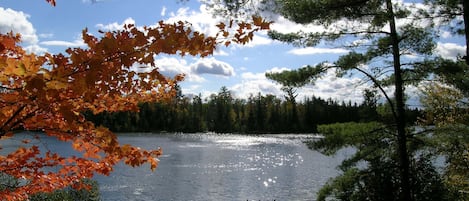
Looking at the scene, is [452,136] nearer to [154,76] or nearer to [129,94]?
[129,94]

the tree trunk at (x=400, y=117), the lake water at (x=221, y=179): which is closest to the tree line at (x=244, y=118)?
the lake water at (x=221, y=179)

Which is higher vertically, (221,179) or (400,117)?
(400,117)

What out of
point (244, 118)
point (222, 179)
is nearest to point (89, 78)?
point (222, 179)

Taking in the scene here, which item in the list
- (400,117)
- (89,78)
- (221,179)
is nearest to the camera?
(89,78)

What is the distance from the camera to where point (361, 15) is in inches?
418

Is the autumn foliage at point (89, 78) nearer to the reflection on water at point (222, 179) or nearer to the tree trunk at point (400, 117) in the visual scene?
the tree trunk at point (400, 117)

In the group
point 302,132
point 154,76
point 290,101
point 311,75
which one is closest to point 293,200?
point 311,75

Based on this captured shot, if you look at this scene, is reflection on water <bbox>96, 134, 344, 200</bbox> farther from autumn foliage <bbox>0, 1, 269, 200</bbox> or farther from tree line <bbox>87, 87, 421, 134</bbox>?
tree line <bbox>87, 87, 421, 134</bbox>

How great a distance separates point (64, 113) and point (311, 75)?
31.1 ft

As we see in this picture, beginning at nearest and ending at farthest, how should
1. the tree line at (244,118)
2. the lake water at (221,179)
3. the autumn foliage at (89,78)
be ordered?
the autumn foliage at (89,78) < the lake water at (221,179) < the tree line at (244,118)

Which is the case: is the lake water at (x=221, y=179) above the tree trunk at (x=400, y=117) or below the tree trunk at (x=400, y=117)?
below

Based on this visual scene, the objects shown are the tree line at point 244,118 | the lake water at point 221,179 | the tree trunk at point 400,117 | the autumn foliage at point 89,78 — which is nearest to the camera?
the autumn foliage at point 89,78

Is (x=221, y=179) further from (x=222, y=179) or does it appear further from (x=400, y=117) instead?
(x=400, y=117)

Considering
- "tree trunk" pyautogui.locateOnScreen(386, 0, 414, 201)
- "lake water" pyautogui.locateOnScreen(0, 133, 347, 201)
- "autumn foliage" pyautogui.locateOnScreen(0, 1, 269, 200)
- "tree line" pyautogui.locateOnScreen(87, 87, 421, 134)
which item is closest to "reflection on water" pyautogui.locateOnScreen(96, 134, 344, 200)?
"lake water" pyautogui.locateOnScreen(0, 133, 347, 201)
